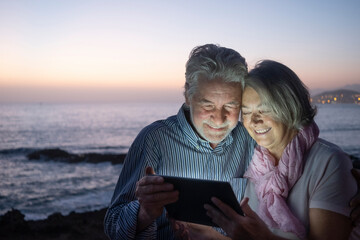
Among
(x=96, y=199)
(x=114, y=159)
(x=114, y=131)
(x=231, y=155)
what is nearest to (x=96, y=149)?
(x=114, y=159)

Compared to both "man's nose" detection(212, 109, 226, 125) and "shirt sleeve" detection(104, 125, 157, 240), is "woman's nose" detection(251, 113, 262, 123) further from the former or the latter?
"shirt sleeve" detection(104, 125, 157, 240)

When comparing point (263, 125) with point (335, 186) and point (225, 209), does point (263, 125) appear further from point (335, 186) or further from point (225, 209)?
point (225, 209)

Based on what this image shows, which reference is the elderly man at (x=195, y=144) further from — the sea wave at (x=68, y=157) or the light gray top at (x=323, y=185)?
the sea wave at (x=68, y=157)

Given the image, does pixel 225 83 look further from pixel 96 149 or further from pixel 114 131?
pixel 114 131

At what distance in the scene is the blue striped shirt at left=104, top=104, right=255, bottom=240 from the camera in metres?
2.68

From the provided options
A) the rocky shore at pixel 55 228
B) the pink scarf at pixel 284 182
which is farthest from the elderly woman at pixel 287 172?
the rocky shore at pixel 55 228

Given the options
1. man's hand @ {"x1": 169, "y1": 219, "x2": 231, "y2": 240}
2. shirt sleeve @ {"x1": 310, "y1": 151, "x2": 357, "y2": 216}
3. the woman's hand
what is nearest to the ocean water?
shirt sleeve @ {"x1": 310, "y1": 151, "x2": 357, "y2": 216}

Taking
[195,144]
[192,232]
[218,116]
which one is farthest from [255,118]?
[192,232]

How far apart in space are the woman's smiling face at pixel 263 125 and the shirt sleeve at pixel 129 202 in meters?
0.87

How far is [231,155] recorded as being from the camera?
3.02 m

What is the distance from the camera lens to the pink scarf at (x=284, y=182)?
230cm

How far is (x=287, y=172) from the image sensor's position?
2.39m

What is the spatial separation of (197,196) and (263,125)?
798mm

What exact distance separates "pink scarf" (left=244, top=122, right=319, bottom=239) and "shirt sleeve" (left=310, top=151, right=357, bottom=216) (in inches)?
7.3
